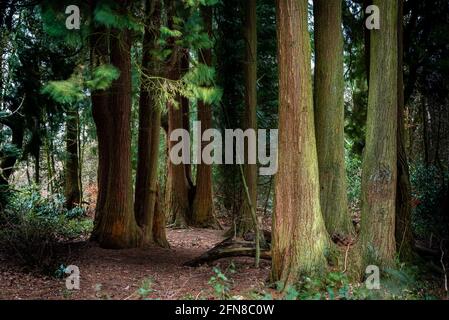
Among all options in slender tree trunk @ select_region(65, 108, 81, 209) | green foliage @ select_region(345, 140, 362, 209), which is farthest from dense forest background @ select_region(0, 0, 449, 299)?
green foliage @ select_region(345, 140, 362, 209)

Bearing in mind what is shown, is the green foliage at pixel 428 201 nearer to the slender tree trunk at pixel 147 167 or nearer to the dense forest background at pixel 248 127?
the dense forest background at pixel 248 127

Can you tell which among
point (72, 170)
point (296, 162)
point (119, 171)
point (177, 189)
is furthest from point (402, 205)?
point (72, 170)

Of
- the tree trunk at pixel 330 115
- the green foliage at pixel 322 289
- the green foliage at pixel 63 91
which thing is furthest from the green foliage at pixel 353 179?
the green foliage at pixel 63 91

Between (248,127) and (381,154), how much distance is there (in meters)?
6.31

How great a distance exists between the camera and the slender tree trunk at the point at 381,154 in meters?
6.73

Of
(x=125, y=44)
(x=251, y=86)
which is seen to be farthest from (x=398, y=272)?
(x=251, y=86)

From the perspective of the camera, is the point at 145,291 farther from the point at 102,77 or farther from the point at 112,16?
the point at 112,16

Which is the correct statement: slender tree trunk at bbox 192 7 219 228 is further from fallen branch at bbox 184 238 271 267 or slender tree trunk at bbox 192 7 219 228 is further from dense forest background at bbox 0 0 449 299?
fallen branch at bbox 184 238 271 267

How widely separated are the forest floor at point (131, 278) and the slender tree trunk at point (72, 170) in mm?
8666

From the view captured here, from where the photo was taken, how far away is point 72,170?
1852cm

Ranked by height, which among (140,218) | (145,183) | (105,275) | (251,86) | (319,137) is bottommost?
(105,275)

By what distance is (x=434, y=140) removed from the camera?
14.4 m
